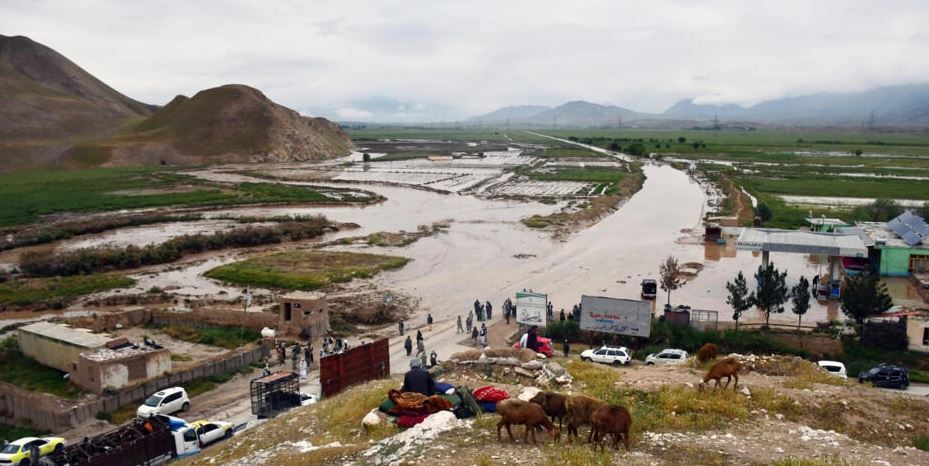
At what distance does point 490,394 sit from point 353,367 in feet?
28.6

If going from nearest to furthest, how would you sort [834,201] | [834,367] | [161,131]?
[834,367] → [834,201] → [161,131]

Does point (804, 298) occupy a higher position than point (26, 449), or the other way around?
point (804, 298)

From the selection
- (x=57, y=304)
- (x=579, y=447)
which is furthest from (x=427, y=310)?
(x=579, y=447)

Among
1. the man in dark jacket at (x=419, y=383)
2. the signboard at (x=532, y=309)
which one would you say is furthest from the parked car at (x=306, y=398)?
the signboard at (x=532, y=309)

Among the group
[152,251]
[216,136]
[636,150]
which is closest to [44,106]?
[216,136]

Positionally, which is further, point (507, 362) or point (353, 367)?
point (353, 367)

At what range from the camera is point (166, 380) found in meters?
22.8

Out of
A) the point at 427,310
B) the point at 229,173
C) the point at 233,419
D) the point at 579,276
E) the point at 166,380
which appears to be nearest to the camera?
the point at 233,419

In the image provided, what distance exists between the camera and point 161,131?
127m

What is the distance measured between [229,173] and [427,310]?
7793 cm

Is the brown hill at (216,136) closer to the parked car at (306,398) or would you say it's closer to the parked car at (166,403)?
the parked car at (166,403)

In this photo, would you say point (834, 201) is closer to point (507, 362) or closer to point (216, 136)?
point (507, 362)

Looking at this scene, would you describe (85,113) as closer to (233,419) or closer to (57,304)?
(57,304)

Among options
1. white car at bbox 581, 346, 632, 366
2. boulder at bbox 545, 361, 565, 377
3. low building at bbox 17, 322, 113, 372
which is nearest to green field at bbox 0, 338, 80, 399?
low building at bbox 17, 322, 113, 372
